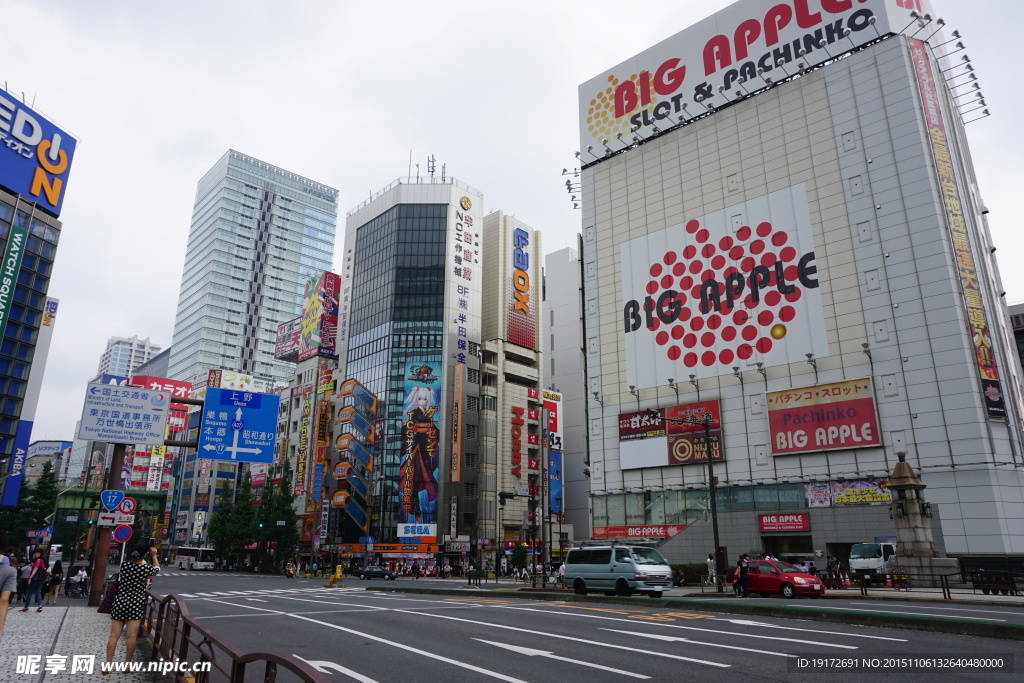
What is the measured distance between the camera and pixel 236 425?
78.9 ft

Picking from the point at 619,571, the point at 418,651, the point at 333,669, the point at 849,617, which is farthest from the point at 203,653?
the point at 619,571

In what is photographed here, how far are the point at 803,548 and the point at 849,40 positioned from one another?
1436 inches

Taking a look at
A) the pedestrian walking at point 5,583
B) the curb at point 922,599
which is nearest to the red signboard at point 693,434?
the curb at point 922,599

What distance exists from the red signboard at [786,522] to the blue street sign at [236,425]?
3310cm

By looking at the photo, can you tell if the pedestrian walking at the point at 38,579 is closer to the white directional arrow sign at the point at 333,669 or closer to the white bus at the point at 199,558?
the white directional arrow sign at the point at 333,669

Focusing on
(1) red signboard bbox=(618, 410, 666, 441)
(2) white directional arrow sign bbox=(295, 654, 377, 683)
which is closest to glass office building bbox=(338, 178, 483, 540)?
(1) red signboard bbox=(618, 410, 666, 441)

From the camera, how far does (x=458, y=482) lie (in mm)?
77062

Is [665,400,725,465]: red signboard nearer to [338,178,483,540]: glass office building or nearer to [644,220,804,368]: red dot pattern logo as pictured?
[644,220,804,368]: red dot pattern logo

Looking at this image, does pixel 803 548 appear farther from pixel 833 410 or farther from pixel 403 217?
pixel 403 217

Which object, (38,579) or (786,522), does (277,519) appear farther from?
(786,522)

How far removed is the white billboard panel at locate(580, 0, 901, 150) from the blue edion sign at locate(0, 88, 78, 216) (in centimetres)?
5191

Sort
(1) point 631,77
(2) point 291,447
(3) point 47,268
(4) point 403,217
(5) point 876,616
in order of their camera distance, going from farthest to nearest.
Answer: (2) point 291,447
(4) point 403,217
(3) point 47,268
(1) point 631,77
(5) point 876,616

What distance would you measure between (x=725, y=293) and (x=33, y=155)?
65109 mm

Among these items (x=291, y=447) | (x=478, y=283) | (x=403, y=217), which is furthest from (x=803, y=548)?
(x=291, y=447)
